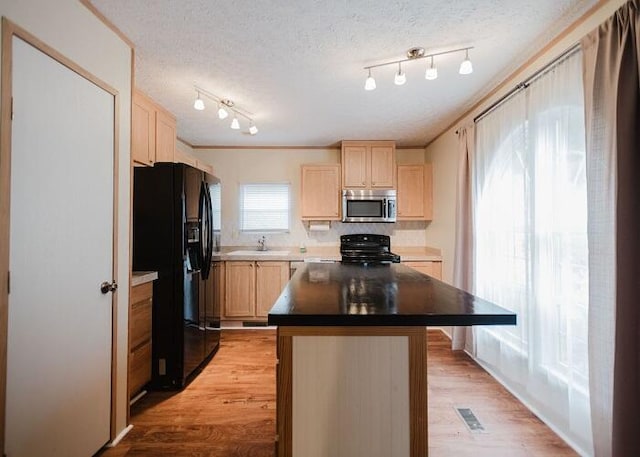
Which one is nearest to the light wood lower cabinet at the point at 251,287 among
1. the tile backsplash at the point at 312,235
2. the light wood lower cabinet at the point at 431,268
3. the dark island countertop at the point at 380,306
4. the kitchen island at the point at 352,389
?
the tile backsplash at the point at 312,235

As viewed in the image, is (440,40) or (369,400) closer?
(369,400)

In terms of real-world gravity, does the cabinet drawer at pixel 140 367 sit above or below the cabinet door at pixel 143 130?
below

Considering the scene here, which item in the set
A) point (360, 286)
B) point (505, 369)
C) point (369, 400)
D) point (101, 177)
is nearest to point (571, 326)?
point (505, 369)

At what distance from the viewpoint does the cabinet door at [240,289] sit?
372cm

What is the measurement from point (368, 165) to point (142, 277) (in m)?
2.98

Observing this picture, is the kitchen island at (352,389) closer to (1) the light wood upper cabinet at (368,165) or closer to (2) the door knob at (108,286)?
(2) the door knob at (108,286)

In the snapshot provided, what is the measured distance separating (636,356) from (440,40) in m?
1.95

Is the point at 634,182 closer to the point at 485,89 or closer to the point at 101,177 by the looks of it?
the point at 485,89

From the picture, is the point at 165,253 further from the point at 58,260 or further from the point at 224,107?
the point at 224,107

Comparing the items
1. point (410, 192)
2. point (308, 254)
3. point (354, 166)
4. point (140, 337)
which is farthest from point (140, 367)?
point (410, 192)

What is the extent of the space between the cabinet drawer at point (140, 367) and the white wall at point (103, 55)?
0.29 m

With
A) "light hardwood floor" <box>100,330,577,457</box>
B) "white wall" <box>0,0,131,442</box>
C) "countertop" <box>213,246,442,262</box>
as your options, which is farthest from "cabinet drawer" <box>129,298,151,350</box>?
"countertop" <box>213,246,442,262</box>

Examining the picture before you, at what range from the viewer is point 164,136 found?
2.84 m

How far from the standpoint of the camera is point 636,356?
1207mm
